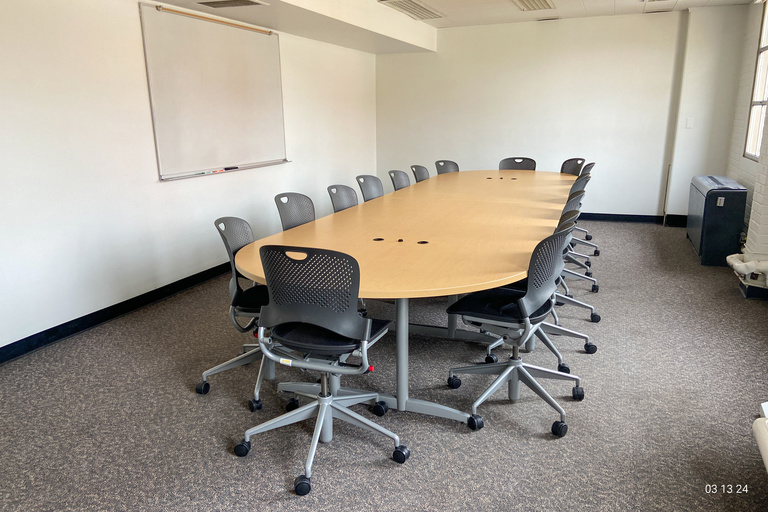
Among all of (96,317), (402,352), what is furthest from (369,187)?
(402,352)

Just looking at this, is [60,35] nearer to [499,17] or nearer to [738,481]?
[738,481]

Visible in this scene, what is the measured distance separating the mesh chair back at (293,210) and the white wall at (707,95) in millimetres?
5418

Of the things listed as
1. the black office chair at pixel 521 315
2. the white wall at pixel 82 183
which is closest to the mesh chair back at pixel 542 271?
the black office chair at pixel 521 315

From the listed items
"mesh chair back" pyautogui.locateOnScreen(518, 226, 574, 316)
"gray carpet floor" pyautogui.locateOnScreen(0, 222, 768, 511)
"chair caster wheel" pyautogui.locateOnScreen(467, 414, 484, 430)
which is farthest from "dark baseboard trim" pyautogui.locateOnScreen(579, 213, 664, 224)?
"chair caster wheel" pyautogui.locateOnScreen(467, 414, 484, 430)

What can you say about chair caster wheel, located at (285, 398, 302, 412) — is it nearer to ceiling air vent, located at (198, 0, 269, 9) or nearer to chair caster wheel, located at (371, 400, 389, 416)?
chair caster wheel, located at (371, 400, 389, 416)

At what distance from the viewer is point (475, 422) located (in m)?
2.65

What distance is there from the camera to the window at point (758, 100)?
19.1 feet

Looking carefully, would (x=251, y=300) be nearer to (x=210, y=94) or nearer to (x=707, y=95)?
(x=210, y=94)

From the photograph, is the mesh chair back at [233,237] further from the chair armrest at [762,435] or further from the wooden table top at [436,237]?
the chair armrest at [762,435]

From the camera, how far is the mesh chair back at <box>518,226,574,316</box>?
2531mm

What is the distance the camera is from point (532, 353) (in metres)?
3.53

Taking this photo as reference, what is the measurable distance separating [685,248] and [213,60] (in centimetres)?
535

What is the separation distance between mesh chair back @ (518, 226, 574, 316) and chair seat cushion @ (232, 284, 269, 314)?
1357 mm

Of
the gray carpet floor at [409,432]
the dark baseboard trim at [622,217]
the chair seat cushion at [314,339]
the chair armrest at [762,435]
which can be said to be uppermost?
the chair seat cushion at [314,339]
